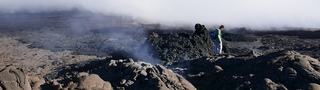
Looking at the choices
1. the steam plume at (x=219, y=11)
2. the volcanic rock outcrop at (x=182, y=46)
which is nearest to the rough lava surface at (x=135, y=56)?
the volcanic rock outcrop at (x=182, y=46)

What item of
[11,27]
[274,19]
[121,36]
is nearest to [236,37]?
[121,36]

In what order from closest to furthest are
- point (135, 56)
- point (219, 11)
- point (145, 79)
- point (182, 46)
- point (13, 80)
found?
point (13, 80), point (145, 79), point (135, 56), point (182, 46), point (219, 11)

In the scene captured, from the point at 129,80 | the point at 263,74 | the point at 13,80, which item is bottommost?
the point at 129,80

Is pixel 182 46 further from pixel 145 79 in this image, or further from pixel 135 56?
pixel 145 79

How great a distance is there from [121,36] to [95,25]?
5.74m

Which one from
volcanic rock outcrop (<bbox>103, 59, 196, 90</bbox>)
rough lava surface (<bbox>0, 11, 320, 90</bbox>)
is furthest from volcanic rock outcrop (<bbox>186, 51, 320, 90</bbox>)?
volcanic rock outcrop (<bbox>103, 59, 196, 90</bbox>)

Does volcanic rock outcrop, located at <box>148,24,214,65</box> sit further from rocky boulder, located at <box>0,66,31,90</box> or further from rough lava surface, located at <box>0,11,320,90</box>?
rocky boulder, located at <box>0,66,31,90</box>

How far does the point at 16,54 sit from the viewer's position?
21766 millimetres

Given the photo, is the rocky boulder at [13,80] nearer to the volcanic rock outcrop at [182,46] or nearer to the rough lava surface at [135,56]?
the rough lava surface at [135,56]

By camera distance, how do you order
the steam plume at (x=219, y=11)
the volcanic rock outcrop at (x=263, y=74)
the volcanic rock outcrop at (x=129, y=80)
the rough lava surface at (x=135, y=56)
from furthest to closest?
the steam plume at (x=219, y=11), the volcanic rock outcrop at (x=263, y=74), the rough lava surface at (x=135, y=56), the volcanic rock outcrop at (x=129, y=80)

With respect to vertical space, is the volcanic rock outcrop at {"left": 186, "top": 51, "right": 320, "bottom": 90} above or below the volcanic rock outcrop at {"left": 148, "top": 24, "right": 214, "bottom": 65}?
above

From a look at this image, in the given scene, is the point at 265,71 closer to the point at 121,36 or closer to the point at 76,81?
the point at 76,81

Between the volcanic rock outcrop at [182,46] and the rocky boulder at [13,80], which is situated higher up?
the rocky boulder at [13,80]

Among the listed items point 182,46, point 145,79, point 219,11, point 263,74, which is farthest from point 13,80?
point 219,11
